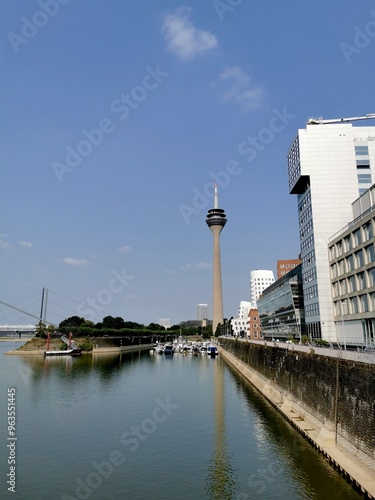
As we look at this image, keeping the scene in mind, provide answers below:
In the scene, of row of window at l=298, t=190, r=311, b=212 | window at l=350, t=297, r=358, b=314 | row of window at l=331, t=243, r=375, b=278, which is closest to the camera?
row of window at l=331, t=243, r=375, b=278

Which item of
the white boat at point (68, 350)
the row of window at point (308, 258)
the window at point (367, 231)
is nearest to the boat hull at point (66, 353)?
the white boat at point (68, 350)

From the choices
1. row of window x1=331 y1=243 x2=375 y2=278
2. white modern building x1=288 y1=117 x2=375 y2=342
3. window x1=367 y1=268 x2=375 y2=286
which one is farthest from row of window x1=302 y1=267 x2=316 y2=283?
window x1=367 y1=268 x2=375 y2=286

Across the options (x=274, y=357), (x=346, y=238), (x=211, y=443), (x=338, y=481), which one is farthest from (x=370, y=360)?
(x=346, y=238)

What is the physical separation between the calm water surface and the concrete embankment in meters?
0.68

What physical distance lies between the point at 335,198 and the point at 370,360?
6662 cm

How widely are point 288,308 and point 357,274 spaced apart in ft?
143

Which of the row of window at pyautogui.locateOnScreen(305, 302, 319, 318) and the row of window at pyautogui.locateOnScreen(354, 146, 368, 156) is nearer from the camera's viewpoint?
the row of window at pyautogui.locateOnScreen(305, 302, 319, 318)

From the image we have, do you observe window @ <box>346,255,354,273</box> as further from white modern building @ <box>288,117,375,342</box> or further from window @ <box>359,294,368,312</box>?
white modern building @ <box>288,117,375,342</box>

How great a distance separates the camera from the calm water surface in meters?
24.7

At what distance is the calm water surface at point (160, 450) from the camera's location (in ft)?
80.9

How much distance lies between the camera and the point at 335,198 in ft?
281

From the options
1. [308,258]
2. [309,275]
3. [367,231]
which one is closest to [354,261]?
[367,231]

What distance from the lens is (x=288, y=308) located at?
359 ft

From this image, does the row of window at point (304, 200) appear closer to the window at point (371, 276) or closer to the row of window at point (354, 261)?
the row of window at point (354, 261)
